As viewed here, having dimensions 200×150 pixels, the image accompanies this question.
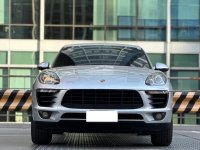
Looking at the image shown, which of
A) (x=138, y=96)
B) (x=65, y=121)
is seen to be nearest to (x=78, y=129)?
(x=65, y=121)

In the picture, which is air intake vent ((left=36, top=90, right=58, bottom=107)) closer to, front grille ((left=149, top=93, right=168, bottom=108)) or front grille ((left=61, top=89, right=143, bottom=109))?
front grille ((left=61, top=89, right=143, bottom=109))

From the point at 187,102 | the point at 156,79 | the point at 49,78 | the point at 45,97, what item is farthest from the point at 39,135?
the point at 187,102

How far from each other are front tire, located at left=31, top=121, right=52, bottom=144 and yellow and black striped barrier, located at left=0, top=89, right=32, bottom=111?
189 inches

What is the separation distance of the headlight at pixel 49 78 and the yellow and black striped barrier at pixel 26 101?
510cm

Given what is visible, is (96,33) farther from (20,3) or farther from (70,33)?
(20,3)

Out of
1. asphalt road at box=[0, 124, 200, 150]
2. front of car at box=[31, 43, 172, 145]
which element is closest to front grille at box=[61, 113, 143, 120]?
front of car at box=[31, 43, 172, 145]

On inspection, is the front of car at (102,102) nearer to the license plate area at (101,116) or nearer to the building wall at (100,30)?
the license plate area at (101,116)

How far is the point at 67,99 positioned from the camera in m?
7.31

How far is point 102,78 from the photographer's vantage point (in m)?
7.42

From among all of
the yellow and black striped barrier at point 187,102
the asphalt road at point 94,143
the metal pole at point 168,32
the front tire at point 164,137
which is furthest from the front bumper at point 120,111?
the metal pole at point 168,32

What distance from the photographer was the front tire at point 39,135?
773cm

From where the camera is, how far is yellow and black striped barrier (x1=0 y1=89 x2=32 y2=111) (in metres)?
12.7

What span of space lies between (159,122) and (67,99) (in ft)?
4.00

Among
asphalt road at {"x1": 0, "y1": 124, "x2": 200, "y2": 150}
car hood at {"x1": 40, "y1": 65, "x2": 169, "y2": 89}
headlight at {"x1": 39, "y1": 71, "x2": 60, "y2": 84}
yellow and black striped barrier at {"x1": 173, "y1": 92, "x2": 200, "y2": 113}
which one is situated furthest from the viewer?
yellow and black striped barrier at {"x1": 173, "y1": 92, "x2": 200, "y2": 113}
